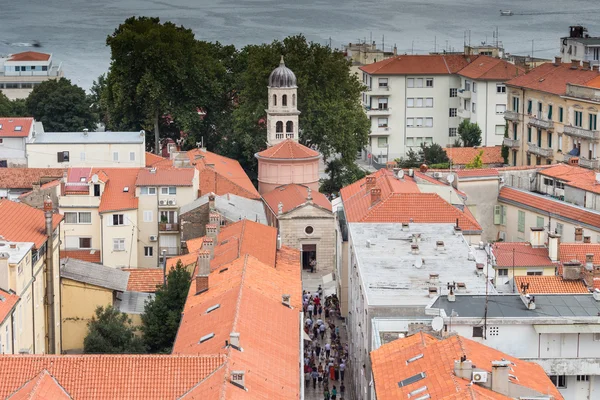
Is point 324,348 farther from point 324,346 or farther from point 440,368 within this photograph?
point 440,368

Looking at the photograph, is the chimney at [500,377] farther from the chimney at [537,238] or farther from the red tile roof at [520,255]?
the chimney at [537,238]

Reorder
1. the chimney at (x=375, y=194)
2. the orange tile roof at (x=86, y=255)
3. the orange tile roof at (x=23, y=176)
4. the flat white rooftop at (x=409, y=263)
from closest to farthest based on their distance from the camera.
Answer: the flat white rooftop at (x=409, y=263)
the chimney at (x=375, y=194)
the orange tile roof at (x=86, y=255)
the orange tile roof at (x=23, y=176)

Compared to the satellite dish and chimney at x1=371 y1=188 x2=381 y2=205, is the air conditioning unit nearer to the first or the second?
the satellite dish

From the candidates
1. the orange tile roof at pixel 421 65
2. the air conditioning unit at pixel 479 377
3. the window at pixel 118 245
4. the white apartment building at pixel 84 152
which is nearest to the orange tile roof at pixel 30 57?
the orange tile roof at pixel 421 65

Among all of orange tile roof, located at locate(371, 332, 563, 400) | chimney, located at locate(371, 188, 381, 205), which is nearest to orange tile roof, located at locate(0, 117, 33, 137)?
chimney, located at locate(371, 188, 381, 205)

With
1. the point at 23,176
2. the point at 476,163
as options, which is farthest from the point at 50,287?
the point at 476,163

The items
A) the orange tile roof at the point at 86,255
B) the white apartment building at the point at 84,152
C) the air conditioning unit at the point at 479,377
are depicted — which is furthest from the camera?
the white apartment building at the point at 84,152
